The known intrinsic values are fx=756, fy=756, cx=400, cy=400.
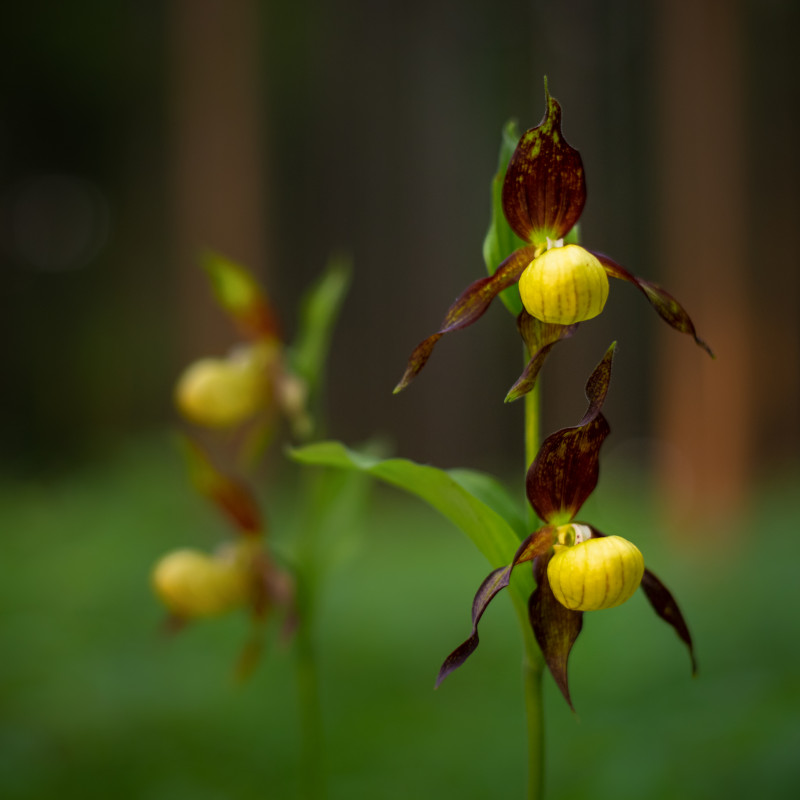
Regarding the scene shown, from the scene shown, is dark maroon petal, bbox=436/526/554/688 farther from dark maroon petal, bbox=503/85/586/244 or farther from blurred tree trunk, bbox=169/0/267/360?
blurred tree trunk, bbox=169/0/267/360

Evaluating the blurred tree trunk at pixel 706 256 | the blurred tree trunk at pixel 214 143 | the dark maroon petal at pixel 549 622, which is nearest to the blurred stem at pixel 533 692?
the dark maroon petal at pixel 549 622

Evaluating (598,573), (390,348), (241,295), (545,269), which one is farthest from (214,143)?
(598,573)

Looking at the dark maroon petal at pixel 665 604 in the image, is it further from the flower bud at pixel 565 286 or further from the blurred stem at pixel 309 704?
the blurred stem at pixel 309 704

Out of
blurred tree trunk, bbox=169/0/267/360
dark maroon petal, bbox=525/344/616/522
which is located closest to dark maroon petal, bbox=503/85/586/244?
dark maroon petal, bbox=525/344/616/522

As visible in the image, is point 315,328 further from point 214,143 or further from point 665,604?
point 214,143

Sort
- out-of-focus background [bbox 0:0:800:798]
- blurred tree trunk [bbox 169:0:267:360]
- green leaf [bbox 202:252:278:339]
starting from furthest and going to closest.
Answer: blurred tree trunk [bbox 169:0:267:360] → out-of-focus background [bbox 0:0:800:798] → green leaf [bbox 202:252:278:339]

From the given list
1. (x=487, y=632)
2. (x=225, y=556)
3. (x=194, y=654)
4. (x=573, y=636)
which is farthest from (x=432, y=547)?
(x=573, y=636)
